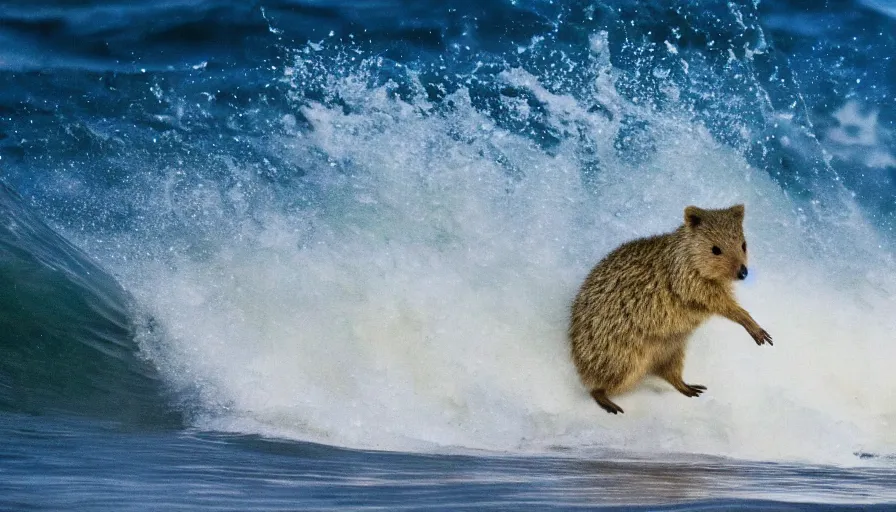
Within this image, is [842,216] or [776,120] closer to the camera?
[842,216]

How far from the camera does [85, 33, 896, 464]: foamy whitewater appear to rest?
6027mm

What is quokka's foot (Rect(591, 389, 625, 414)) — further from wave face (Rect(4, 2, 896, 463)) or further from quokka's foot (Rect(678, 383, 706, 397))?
quokka's foot (Rect(678, 383, 706, 397))

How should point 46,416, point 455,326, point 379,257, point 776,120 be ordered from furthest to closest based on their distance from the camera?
→ point 776,120 < point 379,257 < point 455,326 < point 46,416

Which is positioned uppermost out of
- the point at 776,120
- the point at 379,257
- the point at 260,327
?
the point at 776,120

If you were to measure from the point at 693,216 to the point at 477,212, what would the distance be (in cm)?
166

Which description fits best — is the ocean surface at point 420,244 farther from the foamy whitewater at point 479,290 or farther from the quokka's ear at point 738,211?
the quokka's ear at point 738,211

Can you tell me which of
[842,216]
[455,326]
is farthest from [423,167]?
[842,216]

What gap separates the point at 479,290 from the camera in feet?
21.9

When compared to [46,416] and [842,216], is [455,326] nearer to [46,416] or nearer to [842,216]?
[46,416]

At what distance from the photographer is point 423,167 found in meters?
7.50

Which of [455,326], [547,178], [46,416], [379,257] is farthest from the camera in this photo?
[547,178]

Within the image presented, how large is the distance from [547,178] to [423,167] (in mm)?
905

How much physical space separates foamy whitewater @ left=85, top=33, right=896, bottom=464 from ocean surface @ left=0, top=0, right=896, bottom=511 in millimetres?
23

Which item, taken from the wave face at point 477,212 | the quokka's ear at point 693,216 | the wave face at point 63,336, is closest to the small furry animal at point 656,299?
the quokka's ear at point 693,216
